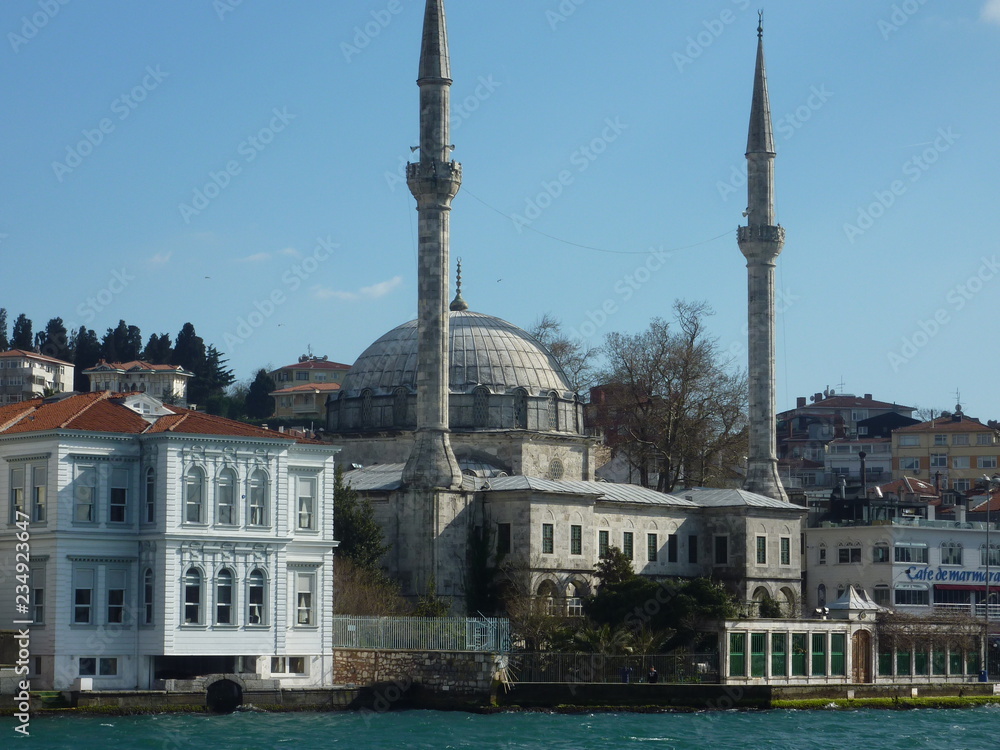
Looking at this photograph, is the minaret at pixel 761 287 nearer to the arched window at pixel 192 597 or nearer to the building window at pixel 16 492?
the arched window at pixel 192 597

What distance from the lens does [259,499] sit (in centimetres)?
3894

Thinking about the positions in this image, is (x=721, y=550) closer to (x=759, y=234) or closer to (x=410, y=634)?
(x=759, y=234)

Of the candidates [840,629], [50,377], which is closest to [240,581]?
[840,629]

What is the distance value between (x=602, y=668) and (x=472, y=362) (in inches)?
640

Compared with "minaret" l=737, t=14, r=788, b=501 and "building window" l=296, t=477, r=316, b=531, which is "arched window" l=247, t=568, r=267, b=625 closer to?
"building window" l=296, t=477, r=316, b=531

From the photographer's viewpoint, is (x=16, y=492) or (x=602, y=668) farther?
(x=602, y=668)

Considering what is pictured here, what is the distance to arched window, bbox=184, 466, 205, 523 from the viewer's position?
1485 inches

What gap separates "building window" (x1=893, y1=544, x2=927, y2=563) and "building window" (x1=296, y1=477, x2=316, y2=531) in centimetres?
2399

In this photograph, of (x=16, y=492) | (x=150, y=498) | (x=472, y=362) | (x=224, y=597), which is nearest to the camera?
(x=16, y=492)

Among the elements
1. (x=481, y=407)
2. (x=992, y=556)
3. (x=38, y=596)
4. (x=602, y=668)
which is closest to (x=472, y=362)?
(x=481, y=407)

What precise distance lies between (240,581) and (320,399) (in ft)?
220

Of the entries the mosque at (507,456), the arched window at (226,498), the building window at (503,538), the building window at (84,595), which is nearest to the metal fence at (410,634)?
the arched window at (226,498)

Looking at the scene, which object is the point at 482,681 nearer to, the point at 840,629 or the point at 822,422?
Result: the point at 840,629

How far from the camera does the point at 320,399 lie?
10531 cm
